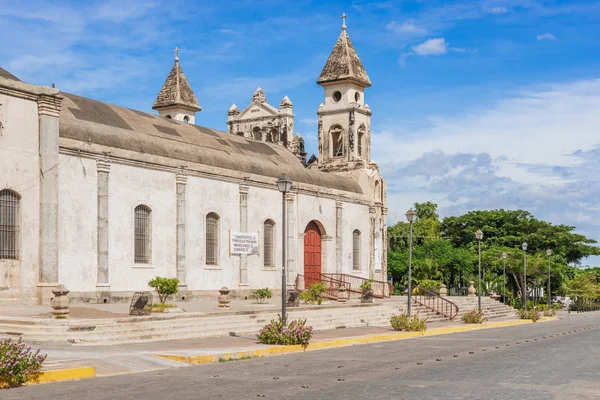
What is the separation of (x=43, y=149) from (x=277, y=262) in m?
15.7

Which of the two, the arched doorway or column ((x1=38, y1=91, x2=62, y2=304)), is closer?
column ((x1=38, y1=91, x2=62, y2=304))

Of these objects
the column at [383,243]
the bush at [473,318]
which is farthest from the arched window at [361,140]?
the bush at [473,318]

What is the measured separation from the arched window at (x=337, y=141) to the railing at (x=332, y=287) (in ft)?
32.6

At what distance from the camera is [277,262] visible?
4041 cm

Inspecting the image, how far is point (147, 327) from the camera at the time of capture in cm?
2203

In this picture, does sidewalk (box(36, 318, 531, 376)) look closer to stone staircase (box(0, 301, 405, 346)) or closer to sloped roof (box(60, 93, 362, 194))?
stone staircase (box(0, 301, 405, 346))

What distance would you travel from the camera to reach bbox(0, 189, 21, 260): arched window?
26172 mm

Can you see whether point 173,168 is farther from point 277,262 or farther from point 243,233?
point 277,262

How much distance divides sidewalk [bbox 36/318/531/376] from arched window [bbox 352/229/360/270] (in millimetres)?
21258

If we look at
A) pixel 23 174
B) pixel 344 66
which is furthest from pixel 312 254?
pixel 23 174

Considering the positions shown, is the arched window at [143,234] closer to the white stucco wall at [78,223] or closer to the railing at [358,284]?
the white stucco wall at [78,223]

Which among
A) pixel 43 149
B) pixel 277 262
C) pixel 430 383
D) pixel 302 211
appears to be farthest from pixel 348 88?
pixel 430 383

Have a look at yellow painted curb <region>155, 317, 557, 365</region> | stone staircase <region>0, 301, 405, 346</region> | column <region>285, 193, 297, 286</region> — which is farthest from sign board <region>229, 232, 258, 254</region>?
yellow painted curb <region>155, 317, 557, 365</region>

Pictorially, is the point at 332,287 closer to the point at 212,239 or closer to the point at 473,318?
the point at 212,239
